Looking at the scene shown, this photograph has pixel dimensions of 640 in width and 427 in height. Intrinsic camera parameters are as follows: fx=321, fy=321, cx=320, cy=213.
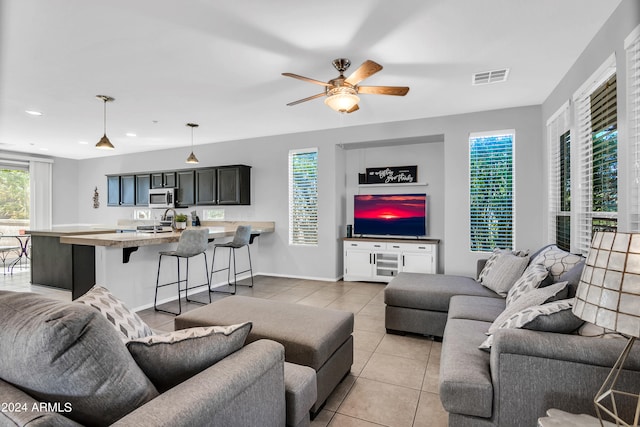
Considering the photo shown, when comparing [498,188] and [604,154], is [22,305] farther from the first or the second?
[498,188]

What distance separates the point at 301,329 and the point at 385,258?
348 centimetres

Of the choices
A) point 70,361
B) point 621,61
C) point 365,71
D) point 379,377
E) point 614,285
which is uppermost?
point 365,71

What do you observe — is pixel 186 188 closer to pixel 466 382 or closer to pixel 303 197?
pixel 303 197

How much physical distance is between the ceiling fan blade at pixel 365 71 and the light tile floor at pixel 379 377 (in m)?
2.34

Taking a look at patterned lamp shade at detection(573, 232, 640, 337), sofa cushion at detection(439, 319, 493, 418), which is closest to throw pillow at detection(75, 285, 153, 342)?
sofa cushion at detection(439, 319, 493, 418)

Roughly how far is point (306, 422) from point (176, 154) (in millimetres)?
6692

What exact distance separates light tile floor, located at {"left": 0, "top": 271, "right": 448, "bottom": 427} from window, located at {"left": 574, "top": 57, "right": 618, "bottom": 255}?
1691mm

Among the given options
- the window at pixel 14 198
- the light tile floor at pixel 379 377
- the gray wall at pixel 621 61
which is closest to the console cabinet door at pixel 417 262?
the light tile floor at pixel 379 377

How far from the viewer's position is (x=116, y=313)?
52.5 inches

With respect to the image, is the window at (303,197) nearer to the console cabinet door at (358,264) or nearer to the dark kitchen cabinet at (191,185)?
the console cabinet door at (358,264)

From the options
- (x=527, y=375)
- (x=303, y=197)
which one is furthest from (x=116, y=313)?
(x=303, y=197)

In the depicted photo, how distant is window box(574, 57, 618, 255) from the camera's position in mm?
2336

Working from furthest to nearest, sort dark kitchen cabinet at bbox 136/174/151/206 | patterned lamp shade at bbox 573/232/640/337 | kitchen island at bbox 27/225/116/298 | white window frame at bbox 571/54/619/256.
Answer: dark kitchen cabinet at bbox 136/174/151/206 → kitchen island at bbox 27/225/116/298 → white window frame at bbox 571/54/619/256 → patterned lamp shade at bbox 573/232/640/337

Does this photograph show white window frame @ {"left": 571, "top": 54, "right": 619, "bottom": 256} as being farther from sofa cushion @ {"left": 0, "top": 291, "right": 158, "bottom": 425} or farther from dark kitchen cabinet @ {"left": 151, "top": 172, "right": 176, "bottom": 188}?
dark kitchen cabinet @ {"left": 151, "top": 172, "right": 176, "bottom": 188}
